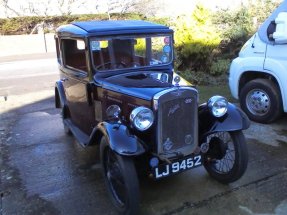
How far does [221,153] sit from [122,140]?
118 centimetres

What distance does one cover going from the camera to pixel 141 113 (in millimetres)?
3227

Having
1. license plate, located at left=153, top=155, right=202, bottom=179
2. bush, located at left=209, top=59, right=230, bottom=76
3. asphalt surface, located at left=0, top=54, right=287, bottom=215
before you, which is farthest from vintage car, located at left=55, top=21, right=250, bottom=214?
bush, located at left=209, top=59, right=230, bottom=76

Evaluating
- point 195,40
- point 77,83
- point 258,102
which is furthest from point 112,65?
point 195,40

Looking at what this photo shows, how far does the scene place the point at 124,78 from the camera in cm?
394

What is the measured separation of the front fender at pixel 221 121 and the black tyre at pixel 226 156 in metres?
0.10

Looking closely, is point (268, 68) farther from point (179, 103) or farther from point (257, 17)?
point (257, 17)

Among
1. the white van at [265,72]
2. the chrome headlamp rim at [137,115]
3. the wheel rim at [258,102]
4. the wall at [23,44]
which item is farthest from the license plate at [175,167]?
the wall at [23,44]

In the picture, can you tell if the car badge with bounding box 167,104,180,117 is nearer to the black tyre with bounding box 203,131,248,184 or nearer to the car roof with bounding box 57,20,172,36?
the black tyre with bounding box 203,131,248,184

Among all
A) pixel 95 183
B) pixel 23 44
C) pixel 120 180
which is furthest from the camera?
pixel 23 44

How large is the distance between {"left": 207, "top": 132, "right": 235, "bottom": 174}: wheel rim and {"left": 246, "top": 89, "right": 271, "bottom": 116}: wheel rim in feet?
6.10

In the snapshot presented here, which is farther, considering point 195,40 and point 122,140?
point 195,40

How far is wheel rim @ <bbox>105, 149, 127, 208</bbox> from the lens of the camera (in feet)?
11.0

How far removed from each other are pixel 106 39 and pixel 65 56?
1.10 metres

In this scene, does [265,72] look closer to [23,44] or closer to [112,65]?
[112,65]
